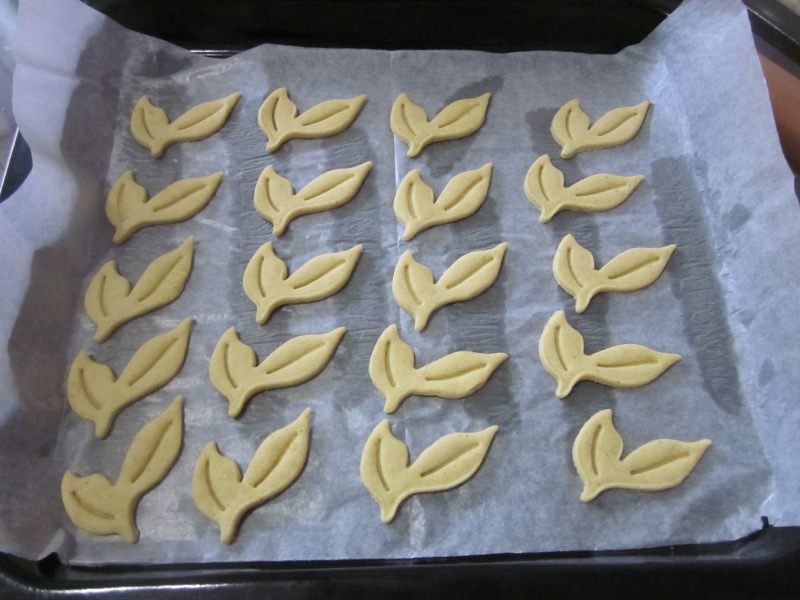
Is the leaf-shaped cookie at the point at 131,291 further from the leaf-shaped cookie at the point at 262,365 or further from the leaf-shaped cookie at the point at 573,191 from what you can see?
the leaf-shaped cookie at the point at 573,191

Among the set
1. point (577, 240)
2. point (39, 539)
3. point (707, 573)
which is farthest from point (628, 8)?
point (39, 539)

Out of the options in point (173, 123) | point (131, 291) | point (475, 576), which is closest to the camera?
point (475, 576)

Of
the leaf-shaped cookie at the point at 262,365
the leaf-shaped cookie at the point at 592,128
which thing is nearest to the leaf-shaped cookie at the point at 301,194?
the leaf-shaped cookie at the point at 262,365

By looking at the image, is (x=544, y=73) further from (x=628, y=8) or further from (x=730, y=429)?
(x=730, y=429)

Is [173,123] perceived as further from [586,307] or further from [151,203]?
[586,307]

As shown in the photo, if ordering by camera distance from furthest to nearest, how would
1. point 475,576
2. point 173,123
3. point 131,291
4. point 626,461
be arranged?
point 173,123, point 131,291, point 626,461, point 475,576

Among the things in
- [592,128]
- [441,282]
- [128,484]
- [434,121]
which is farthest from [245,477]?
[592,128]

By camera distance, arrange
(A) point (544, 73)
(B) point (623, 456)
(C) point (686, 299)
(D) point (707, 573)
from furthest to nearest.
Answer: (A) point (544, 73) → (C) point (686, 299) → (B) point (623, 456) → (D) point (707, 573)
